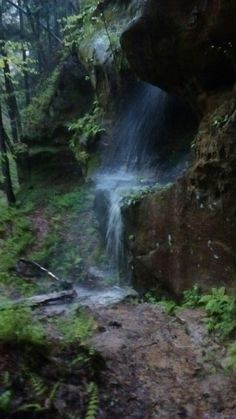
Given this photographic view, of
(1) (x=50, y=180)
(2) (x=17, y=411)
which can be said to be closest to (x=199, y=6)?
(2) (x=17, y=411)

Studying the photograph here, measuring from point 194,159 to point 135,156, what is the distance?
4986 mm

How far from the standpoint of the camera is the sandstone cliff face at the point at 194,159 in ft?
22.7

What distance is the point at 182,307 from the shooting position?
6.89 m

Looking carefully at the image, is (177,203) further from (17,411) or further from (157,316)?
(17,411)

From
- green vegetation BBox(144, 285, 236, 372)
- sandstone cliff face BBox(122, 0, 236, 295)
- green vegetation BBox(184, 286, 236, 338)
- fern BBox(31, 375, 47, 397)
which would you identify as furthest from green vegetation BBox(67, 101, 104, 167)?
fern BBox(31, 375, 47, 397)

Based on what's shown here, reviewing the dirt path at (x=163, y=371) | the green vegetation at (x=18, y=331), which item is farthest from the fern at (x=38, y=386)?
the dirt path at (x=163, y=371)

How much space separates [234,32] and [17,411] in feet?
22.5

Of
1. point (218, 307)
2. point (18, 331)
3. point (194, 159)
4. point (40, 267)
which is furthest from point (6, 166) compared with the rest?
point (18, 331)

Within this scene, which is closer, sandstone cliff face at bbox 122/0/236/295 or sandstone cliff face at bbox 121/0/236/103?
sandstone cliff face at bbox 122/0/236/295

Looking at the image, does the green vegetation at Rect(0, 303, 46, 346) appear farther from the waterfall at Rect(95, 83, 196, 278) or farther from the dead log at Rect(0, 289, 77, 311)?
the waterfall at Rect(95, 83, 196, 278)

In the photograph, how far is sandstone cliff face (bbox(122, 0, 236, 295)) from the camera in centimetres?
693

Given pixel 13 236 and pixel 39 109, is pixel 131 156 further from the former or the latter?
pixel 39 109

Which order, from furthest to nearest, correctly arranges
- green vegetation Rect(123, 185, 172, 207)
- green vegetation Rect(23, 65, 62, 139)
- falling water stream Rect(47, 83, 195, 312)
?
green vegetation Rect(23, 65, 62, 139)
falling water stream Rect(47, 83, 195, 312)
green vegetation Rect(123, 185, 172, 207)

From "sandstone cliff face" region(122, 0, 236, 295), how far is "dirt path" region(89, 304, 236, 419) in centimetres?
132
